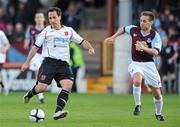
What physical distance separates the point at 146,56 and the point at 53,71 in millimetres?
2101

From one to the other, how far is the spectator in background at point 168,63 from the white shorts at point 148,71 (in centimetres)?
1119

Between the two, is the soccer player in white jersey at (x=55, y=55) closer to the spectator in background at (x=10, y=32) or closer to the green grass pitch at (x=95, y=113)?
the green grass pitch at (x=95, y=113)

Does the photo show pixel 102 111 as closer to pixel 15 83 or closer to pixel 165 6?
pixel 15 83

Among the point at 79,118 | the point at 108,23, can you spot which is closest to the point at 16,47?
the point at 108,23

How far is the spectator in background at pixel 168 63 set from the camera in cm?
2667

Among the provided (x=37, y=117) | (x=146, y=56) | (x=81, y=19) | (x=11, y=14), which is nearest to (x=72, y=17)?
(x=81, y=19)

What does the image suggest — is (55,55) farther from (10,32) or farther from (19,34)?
(10,32)

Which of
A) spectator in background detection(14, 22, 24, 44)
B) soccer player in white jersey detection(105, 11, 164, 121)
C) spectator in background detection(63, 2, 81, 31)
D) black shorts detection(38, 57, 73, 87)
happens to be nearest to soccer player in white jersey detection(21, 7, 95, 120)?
black shorts detection(38, 57, 73, 87)

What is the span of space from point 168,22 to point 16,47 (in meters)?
5.98

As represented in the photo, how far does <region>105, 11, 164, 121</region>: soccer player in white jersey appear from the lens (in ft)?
49.9

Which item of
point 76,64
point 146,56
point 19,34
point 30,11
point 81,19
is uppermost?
point 146,56

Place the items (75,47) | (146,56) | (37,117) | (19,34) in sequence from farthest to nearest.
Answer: (19,34) < (75,47) < (146,56) < (37,117)

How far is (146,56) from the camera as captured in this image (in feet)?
51.1

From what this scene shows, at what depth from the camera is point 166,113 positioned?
17.1 metres
